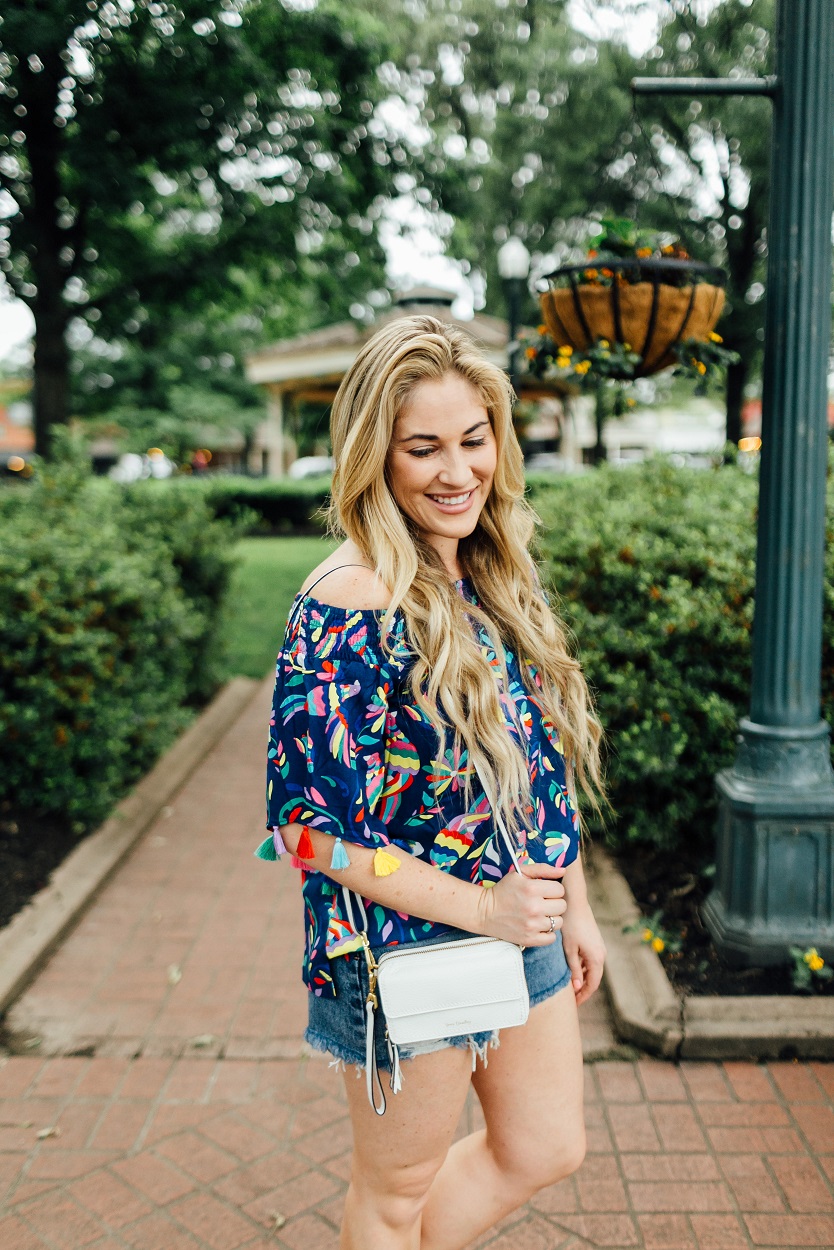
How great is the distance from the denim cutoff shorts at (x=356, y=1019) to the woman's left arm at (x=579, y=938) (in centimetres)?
19

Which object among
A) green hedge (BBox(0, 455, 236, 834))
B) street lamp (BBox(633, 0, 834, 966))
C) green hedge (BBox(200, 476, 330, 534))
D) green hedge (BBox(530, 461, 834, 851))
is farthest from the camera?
green hedge (BBox(200, 476, 330, 534))

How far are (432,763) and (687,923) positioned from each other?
2529 mm

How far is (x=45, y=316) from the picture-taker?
10031mm

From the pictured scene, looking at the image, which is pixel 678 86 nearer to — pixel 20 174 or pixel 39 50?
pixel 39 50

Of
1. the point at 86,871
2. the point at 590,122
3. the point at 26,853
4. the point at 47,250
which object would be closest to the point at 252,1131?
the point at 86,871

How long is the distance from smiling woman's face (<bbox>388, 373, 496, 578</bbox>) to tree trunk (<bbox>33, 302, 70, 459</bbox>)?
9.19 meters

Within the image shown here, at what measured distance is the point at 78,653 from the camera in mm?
4391

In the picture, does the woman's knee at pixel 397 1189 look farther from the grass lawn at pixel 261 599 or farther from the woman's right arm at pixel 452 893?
A: the grass lawn at pixel 261 599

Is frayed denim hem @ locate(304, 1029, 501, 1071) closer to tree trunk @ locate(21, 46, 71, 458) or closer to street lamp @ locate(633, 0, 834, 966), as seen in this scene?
street lamp @ locate(633, 0, 834, 966)

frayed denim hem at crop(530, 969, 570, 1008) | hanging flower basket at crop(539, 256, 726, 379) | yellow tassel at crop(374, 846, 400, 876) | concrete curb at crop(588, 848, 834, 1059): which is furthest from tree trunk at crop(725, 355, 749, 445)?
yellow tassel at crop(374, 846, 400, 876)

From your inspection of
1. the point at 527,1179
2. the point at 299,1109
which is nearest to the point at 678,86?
the point at 527,1179

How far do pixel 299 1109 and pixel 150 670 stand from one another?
287 cm

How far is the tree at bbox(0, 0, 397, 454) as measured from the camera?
8.16 meters

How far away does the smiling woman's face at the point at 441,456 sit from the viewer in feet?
5.46
